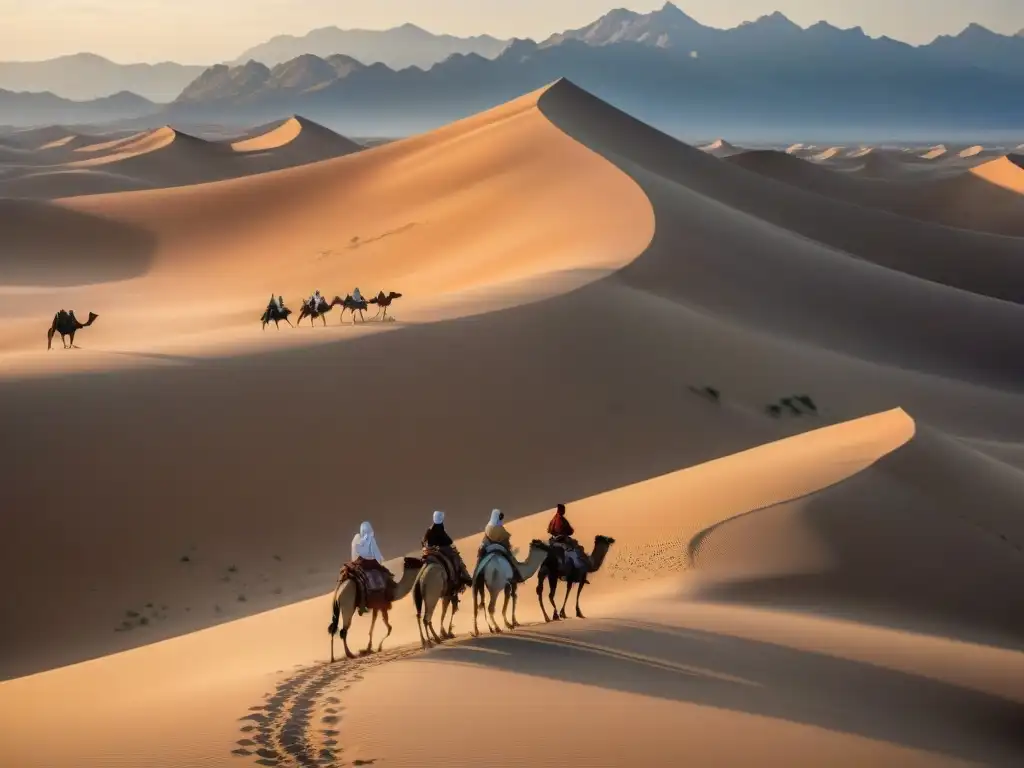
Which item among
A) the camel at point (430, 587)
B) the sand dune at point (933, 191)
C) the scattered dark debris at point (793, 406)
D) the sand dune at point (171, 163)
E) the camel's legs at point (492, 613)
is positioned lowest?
the camel's legs at point (492, 613)

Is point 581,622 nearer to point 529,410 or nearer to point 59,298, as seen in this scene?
point 529,410

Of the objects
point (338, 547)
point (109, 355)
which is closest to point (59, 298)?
point (109, 355)

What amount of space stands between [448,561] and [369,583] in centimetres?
69

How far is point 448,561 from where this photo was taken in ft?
35.9

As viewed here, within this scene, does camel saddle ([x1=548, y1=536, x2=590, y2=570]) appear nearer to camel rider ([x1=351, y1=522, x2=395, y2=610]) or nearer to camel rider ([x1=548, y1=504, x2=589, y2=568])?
camel rider ([x1=548, y1=504, x2=589, y2=568])

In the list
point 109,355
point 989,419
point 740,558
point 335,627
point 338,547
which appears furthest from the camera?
point 989,419

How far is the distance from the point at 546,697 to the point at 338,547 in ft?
31.4

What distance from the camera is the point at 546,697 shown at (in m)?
8.87

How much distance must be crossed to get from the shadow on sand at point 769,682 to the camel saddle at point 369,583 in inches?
29.1

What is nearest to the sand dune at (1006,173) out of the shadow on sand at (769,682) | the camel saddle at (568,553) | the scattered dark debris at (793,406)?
the scattered dark debris at (793,406)

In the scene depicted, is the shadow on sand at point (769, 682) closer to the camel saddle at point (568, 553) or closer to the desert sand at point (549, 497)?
the desert sand at point (549, 497)

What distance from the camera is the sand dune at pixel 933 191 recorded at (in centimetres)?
8262

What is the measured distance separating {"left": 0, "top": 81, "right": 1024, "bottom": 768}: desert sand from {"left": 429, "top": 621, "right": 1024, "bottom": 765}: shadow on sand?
0.05 m

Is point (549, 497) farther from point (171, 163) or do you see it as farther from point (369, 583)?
point (171, 163)
